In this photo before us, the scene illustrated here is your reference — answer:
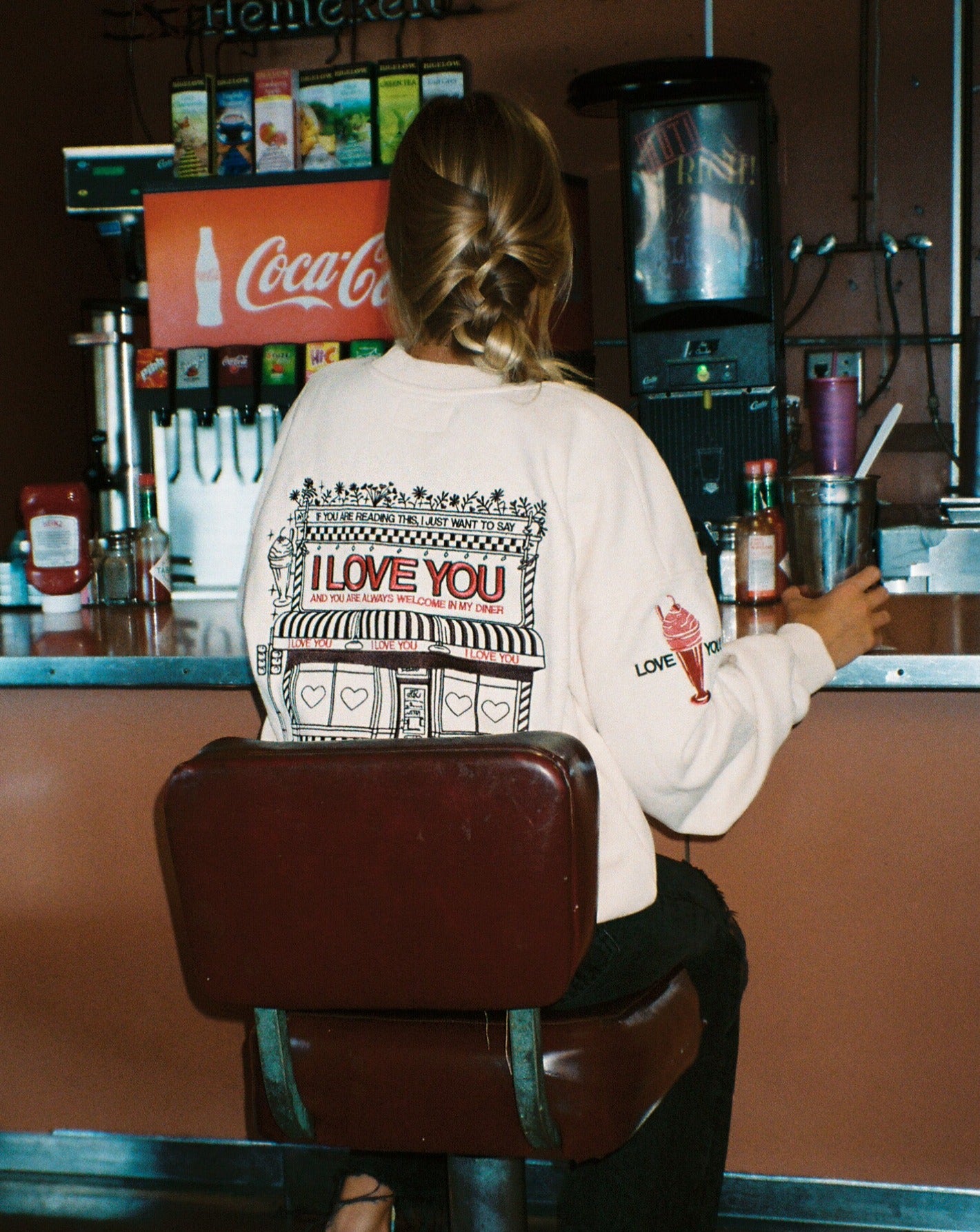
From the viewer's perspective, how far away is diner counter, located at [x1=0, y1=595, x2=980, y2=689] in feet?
4.84

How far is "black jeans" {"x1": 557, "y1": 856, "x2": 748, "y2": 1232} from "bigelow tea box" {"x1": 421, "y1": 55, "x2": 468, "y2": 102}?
1766 millimetres

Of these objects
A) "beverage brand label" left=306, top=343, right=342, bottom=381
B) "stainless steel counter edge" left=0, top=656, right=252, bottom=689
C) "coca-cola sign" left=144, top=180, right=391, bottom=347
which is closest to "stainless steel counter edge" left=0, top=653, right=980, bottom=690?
"stainless steel counter edge" left=0, top=656, right=252, bottom=689

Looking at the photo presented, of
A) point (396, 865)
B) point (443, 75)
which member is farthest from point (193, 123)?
point (396, 865)

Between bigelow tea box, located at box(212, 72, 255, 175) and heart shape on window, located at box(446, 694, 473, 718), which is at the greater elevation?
bigelow tea box, located at box(212, 72, 255, 175)

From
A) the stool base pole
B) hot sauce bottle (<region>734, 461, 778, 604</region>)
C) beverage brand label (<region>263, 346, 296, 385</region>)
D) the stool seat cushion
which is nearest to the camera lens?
the stool seat cushion

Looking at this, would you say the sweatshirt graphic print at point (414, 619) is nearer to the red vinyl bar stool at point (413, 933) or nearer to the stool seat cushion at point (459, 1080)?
the red vinyl bar stool at point (413, 933)

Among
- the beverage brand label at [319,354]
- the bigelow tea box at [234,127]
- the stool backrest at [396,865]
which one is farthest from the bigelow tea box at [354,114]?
the stool backrest at [396,865]

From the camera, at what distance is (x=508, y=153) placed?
3.88ft

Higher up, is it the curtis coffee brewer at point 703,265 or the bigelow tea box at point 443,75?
the bigelow tea box at point 443,75

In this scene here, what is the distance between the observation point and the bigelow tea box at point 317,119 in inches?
98.9

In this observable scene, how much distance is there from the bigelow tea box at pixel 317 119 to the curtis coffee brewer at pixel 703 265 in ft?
2.31

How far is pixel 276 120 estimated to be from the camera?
2.51 metres

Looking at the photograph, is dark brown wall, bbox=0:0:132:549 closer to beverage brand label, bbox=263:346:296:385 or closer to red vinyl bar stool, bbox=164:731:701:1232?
beverage brand label, bbox=263:346:296:385

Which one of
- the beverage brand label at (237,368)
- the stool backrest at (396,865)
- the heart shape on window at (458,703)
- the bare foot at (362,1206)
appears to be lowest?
the bare foot at (362,1206)
